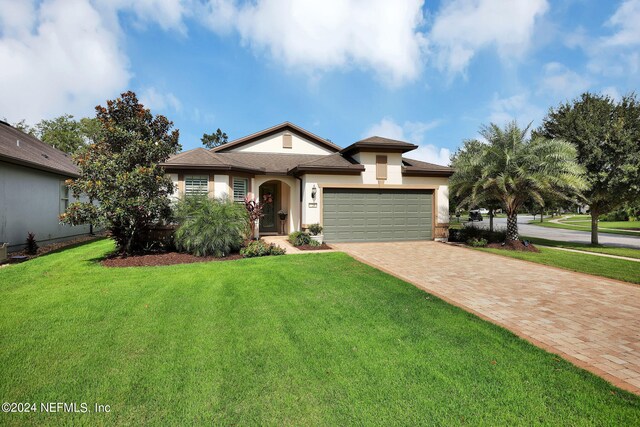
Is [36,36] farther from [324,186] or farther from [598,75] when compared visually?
[598,75]

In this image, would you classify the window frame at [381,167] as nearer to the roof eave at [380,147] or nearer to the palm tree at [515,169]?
the roof eave at [380,147]

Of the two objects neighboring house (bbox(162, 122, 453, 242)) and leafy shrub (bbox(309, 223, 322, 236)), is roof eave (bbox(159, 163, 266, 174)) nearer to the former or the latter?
neighboring house (bbox(162, 122, 453, 242))

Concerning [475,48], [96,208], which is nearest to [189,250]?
[96,208]

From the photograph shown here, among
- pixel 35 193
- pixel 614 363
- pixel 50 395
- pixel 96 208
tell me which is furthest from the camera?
pixel 35 193

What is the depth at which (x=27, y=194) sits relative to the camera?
11.9m

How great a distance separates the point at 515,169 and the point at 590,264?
15.0 feet

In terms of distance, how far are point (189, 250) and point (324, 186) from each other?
21.4ft

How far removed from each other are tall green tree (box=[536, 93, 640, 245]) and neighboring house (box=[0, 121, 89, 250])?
2316 centimetres

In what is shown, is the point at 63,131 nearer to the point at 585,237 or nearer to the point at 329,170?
the point at 329,170

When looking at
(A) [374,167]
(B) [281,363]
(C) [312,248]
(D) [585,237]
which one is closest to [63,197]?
(C) [312,248]

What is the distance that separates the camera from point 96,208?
929 cm

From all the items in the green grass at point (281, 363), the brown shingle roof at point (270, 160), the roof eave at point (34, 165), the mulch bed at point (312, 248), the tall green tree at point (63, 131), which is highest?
the tall green tree at point (63, 131)

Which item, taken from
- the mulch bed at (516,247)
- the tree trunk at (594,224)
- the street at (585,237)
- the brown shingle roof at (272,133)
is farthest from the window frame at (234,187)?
the street at (585,237)

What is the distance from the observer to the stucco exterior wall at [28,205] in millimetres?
10727
